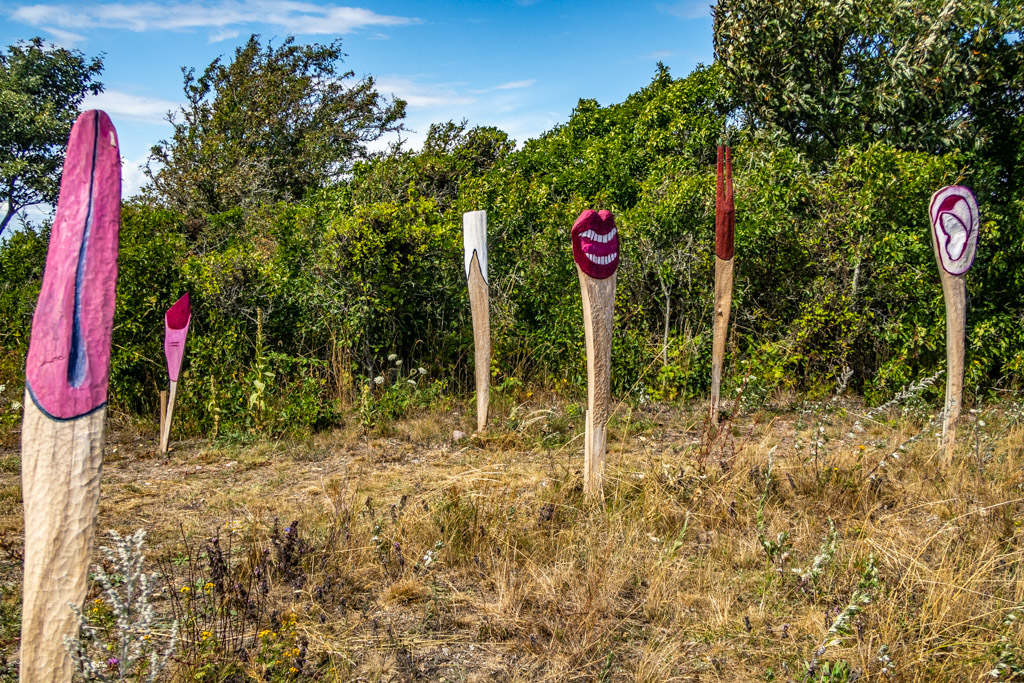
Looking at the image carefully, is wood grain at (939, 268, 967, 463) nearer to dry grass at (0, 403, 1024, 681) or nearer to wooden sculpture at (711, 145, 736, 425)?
dry grass at (0, 403, 1024, 681)

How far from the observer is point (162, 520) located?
13.6 feet

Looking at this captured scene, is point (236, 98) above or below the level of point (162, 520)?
above

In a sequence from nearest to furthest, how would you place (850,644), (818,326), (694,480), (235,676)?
(235,676) < (850,644) < (694,480) < (818,326)

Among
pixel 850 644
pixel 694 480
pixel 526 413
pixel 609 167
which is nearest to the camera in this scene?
pixel 850 644

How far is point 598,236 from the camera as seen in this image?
3766 millimetres

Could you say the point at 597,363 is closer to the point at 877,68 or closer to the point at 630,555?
the point at 630,555

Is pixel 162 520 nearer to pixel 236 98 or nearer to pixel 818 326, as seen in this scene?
pixel 818 326

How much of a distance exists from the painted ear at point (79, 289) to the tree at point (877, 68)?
8.77 meters

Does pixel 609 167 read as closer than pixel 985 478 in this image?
No

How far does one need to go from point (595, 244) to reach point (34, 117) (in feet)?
53.3

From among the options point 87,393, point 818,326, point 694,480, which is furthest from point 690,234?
point 87,393

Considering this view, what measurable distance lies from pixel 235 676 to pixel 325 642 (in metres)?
0.32

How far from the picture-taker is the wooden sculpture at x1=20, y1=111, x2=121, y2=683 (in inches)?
71.1

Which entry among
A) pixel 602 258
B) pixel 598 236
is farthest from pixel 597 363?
pixel 598 236
